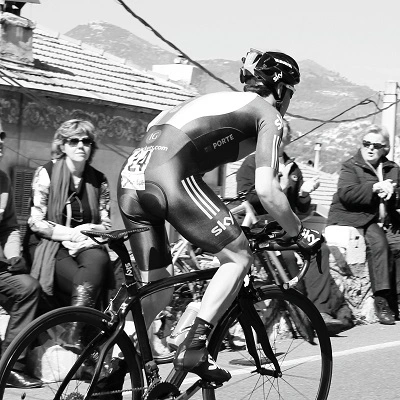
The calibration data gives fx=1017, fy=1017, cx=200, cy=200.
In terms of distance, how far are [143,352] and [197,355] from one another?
10.6 inches

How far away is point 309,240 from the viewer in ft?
16.8

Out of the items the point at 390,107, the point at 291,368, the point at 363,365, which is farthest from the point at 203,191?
the point at 390,107

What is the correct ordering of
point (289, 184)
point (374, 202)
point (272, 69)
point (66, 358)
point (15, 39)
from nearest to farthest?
point (66, 358)
point (272, 69)
point (289, 184)
point (374, 202)
point (15, 39)

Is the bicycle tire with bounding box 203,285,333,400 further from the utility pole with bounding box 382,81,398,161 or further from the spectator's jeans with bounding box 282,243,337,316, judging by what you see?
the utility pole with bounding box 382,81,398,161

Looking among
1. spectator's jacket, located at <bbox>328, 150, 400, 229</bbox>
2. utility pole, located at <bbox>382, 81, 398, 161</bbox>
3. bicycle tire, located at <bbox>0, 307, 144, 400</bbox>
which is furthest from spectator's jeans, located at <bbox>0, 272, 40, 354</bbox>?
utility pole, located at <bbox>382, 81, 398, 161</bbox>

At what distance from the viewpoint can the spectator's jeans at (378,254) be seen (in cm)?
1015

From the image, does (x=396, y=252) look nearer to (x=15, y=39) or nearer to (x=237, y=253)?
(x=237, y=253)

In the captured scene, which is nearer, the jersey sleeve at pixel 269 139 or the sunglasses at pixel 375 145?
the jersey sleeve at pixel 269 139

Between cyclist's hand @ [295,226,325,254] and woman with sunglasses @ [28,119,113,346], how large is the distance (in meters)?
2.34

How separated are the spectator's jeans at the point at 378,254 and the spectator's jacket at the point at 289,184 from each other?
1159 millimetres

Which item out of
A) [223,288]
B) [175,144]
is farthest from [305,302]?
[175,144]

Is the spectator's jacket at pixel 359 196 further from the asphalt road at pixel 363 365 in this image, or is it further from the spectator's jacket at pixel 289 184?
the asphalt road at pixel 363 365

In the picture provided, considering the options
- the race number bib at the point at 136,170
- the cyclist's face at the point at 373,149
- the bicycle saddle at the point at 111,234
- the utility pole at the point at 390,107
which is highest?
the utility pole at the point at 390,107

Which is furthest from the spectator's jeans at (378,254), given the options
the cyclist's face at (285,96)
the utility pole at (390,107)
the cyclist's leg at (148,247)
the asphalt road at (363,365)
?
the utility pole at (390,107)
